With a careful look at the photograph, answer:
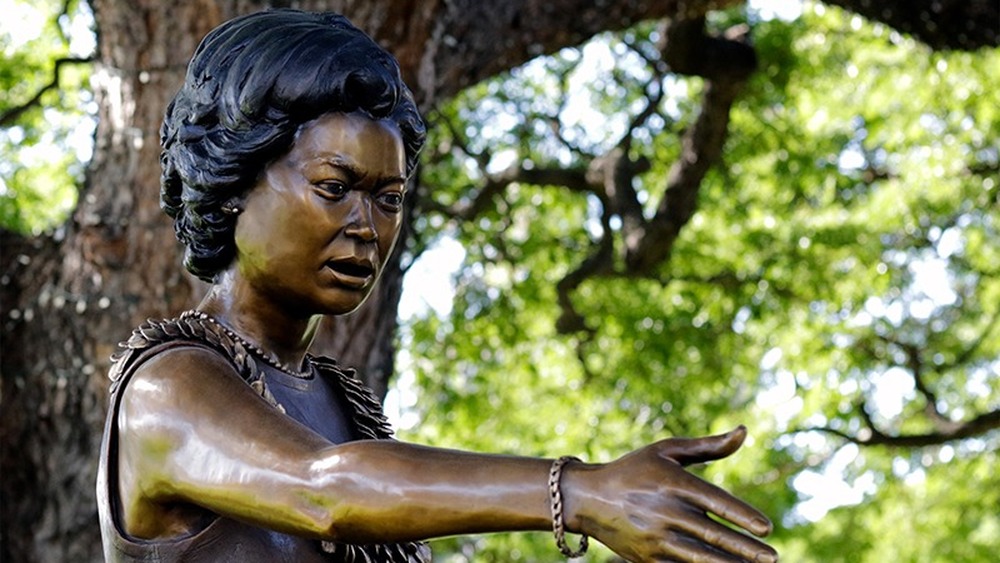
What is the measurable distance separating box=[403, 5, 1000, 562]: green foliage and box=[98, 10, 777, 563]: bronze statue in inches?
328

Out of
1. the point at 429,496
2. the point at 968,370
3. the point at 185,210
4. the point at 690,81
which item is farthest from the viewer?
the point at 968,370

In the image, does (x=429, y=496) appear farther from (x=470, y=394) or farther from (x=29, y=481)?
(x=470, y=394)

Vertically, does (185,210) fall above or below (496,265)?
above

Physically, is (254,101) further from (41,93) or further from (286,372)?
(41,93)

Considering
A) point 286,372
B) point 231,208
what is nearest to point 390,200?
point 231,208

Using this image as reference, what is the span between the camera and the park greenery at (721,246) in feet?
39.5

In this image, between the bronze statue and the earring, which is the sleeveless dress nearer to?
the bronze statue

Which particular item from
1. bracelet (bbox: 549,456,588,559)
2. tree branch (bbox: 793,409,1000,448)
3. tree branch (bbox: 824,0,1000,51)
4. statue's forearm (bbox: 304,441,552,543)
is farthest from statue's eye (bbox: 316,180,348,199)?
tree branch (bbox: 793,409,1000,448)

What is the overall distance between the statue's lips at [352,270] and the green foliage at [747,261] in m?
8.50

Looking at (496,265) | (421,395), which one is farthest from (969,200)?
(421,395)

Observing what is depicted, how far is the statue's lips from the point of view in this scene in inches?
114

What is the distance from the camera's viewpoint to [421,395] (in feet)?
42.5

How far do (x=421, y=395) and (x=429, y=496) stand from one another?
1056cm

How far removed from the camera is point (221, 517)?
281cm
